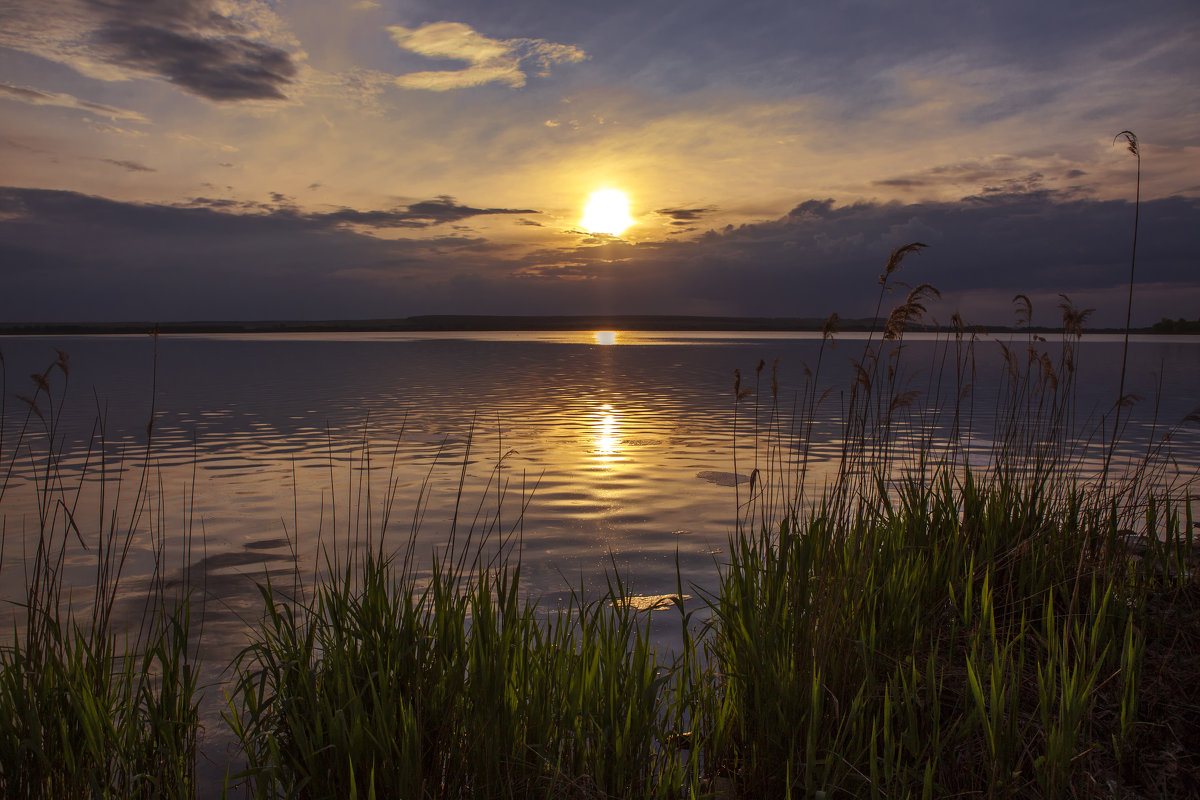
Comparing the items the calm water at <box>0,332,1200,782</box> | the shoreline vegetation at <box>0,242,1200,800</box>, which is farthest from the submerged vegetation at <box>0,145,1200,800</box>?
the calm water at <box>0,332,1200,782</box>

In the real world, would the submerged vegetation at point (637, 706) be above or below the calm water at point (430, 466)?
above

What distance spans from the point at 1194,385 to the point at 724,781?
3267cm

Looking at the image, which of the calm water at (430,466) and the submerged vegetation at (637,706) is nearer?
the submerged vegetation at (637,706)

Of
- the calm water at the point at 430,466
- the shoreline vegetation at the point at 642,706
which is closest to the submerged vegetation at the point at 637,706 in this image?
the shoreline vegetation at the point at 642,706

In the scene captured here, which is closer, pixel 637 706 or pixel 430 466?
pixel 637 706

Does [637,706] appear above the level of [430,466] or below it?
above

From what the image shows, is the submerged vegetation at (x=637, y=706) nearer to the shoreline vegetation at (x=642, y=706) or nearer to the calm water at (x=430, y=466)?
the shoreline vegetation at (x=642, y=706)

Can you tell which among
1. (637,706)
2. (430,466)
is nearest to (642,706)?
(637,706)

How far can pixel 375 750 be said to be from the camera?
3.39 metres

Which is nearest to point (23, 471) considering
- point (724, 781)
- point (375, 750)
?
point (375, 750)

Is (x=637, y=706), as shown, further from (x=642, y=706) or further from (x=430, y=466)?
(x=430, y=466)

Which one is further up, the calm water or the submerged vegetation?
the submerged vegetation

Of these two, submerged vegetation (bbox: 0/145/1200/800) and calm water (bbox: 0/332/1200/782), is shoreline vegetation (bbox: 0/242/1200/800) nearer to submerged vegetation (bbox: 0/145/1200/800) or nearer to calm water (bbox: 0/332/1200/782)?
submerged vegetation (bbox: 0/145/1200/800)

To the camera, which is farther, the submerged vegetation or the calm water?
the calm water
